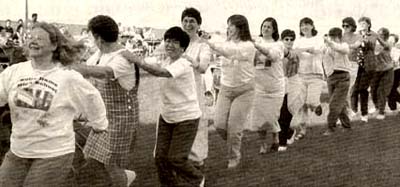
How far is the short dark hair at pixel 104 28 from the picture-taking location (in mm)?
5797

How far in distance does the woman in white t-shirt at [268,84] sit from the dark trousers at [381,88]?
4.74m

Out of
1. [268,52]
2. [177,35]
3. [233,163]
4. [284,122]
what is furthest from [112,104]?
[284,122]

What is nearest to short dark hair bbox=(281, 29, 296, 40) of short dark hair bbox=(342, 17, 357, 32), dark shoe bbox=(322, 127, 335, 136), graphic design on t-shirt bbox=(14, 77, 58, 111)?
short dark hair bbox=(342, 17, 357, 32)

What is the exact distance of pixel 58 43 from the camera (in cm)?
471

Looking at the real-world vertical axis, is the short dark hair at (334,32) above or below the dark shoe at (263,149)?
above

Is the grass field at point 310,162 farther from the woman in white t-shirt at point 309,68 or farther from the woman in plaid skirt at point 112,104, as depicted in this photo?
the woman in plaid skirt at point 112,104

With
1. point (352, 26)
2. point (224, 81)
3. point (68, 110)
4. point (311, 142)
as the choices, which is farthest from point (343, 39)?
point (68, 110)

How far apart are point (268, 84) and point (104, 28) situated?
3.29 meters

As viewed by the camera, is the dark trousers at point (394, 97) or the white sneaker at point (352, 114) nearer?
the white sneaker at point (352, 114)

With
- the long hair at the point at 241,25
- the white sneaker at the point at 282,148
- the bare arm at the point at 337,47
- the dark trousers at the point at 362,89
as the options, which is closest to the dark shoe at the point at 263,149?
the white sneaker at the point at 282,148

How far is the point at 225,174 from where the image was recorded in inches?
300

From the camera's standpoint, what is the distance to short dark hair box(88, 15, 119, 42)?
228 inches

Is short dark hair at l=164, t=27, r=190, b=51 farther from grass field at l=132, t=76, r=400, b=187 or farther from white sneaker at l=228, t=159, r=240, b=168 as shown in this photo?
white sneaker at l=228, t=159, r=240, b=168

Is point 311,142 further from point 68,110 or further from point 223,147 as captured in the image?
point 68,110
